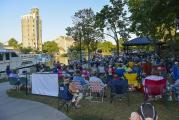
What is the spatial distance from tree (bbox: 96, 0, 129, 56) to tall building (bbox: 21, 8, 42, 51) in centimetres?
12077

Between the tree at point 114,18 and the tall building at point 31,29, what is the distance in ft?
396

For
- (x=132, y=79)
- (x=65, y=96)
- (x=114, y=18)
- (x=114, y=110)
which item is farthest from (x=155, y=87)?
(x=114, y=18)

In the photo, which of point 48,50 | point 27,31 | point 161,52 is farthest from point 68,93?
point 27,31

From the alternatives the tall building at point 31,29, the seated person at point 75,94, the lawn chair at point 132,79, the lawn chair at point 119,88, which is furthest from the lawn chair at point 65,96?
the tall building at point 31,29

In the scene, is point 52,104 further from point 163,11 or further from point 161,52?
point 161,52

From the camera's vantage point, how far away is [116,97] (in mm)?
15469

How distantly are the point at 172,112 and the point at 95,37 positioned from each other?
39.1 meters

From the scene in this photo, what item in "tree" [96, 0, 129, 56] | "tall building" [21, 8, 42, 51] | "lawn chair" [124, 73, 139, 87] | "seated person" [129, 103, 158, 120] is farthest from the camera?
"tall building" [21, 8, 42, 51]

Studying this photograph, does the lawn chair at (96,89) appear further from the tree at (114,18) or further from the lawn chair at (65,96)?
the tree at (114,18)

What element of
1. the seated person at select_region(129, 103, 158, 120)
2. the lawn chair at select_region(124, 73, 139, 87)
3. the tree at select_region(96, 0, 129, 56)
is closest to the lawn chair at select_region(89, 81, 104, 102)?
the lawn chair at select_region(124, 73, 139, 87)

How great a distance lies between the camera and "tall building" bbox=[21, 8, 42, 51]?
16625 centimetres

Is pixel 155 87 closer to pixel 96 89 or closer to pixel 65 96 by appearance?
pixel 96 89

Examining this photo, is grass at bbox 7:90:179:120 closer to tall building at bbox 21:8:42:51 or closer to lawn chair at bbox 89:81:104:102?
lawn chair at bbox 89:81:104:102

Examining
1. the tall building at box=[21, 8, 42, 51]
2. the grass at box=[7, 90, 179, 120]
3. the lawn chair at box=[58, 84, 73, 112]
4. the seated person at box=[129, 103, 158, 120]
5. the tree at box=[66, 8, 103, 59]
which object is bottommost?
the grass at box=[7, 90, 179, 120]
